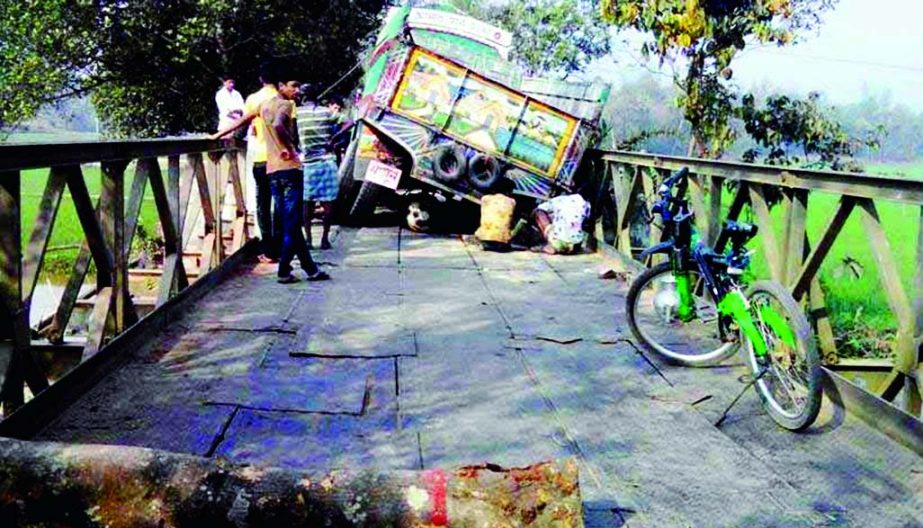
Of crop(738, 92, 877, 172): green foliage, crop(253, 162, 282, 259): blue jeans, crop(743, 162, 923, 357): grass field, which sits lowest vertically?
crop(743, 162, 923, 357): grass field

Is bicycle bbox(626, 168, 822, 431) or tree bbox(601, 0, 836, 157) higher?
tree bbox(601, 0, 836, 157)

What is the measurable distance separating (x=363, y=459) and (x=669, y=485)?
45.4 inches

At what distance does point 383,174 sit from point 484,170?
1207 mm

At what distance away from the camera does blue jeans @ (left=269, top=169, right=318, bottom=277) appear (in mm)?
6684

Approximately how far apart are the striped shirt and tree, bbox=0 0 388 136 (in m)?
5.29

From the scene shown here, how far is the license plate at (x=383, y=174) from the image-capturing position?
33.1 ft

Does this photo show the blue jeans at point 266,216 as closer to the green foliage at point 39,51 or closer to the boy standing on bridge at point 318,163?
the boy standing on bridge at point 318,163

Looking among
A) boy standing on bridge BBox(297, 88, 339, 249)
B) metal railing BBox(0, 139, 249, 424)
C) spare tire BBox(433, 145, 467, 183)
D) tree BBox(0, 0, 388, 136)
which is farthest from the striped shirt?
tree BBox(0, 0, 388, 136)

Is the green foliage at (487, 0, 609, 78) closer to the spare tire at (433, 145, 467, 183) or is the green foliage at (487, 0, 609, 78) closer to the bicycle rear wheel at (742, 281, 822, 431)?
the spare tire at (433, 145, 467, 183)

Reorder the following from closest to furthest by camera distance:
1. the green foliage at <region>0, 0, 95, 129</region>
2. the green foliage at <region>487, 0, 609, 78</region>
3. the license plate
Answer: the license plate < the green foliage at <region>0, 0, 95, 129</region> < the green foliage at <region>487, 0, 609, 78</region>

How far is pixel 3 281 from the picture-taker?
3238mm

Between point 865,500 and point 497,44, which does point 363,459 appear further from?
point 497,44

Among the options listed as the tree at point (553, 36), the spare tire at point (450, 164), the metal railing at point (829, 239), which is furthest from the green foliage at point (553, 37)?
the metal railing at point (829, 239)

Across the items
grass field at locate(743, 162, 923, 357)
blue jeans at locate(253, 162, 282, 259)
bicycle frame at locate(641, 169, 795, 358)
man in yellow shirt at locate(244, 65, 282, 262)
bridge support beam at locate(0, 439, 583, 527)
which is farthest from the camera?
grass field at locate(743, 162, 923, 357)
